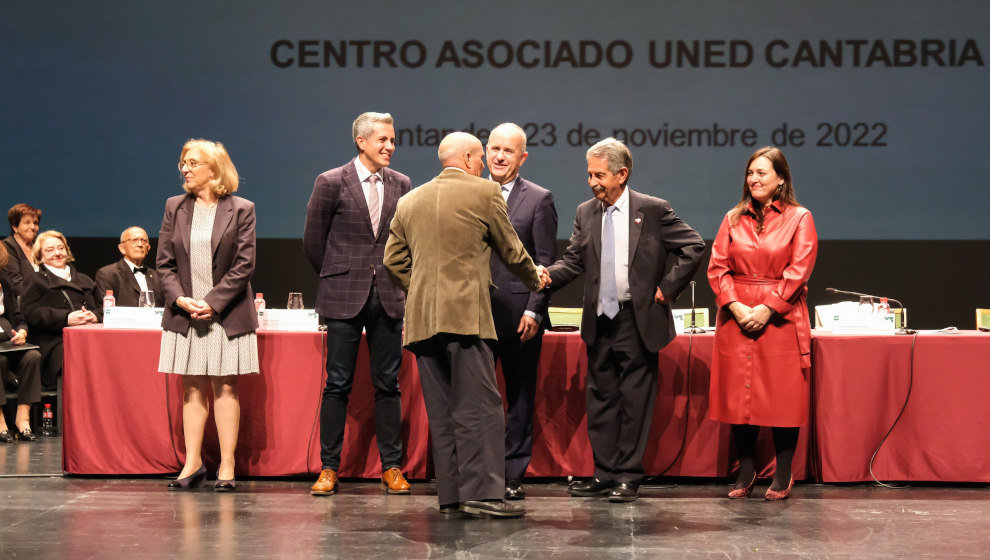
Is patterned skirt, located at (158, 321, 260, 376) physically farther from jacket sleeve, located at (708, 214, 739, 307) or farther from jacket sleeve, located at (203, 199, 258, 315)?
jacket sleeve, located at (708, 214, 739, 307)

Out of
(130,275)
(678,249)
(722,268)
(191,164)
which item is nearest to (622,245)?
(678,249)

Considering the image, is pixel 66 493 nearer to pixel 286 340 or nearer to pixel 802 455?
pixel 286 340

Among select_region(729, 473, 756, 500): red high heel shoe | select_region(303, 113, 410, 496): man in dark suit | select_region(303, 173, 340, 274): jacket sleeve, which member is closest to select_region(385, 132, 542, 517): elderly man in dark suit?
select_region(303, 113, 410, 496): man in dark suit

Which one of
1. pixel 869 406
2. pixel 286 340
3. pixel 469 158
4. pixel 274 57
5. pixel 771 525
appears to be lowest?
pixel 771 525

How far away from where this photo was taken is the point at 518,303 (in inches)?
154

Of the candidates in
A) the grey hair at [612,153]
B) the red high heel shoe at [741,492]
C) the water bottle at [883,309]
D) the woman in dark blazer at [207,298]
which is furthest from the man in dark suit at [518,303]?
the water bottle at [883,309]

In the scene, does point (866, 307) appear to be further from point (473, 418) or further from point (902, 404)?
point (473, 418)

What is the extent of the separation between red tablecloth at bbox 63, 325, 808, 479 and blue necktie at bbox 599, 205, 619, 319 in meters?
0.42

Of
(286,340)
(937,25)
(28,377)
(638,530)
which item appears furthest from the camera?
(937,25)

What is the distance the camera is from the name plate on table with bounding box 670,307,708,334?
439cm

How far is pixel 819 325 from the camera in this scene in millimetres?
4602

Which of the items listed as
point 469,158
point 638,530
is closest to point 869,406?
point 638,530

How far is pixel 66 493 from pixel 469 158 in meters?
2.30

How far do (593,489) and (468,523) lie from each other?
0.77 meters
